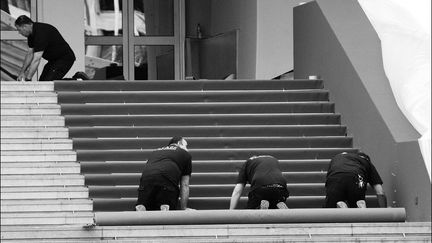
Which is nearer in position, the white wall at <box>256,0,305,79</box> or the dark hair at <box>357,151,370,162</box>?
the dark hair at <box>357,151,370,162</box>

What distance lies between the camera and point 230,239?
12883mm

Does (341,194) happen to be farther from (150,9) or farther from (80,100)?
(150,9)

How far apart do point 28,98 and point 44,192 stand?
231 centimetres

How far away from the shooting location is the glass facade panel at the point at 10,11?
2459 cm

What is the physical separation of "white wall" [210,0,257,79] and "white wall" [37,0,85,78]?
2767 millimetres

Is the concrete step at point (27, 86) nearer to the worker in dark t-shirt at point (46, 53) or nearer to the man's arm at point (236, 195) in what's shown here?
the worker in dark t-shirt at point (46, 53)

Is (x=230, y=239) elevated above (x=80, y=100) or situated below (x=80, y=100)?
below

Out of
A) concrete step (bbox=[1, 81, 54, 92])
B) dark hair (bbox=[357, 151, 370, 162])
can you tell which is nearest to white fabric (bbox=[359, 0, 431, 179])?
dark hair (bbox=[357, 151, 370, 162])

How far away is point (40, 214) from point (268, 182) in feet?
8.23

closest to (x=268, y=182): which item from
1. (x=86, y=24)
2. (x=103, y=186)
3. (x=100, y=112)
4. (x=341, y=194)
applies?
(x=341, y=194)

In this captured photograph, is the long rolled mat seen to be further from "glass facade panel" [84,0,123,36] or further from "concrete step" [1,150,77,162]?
"glass facade panel" [84,0,123,36]

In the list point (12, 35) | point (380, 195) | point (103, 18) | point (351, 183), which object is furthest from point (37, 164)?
point (103, 18)

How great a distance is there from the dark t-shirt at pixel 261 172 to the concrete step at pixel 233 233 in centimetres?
121

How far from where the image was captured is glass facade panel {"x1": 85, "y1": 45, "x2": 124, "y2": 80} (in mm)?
25641
